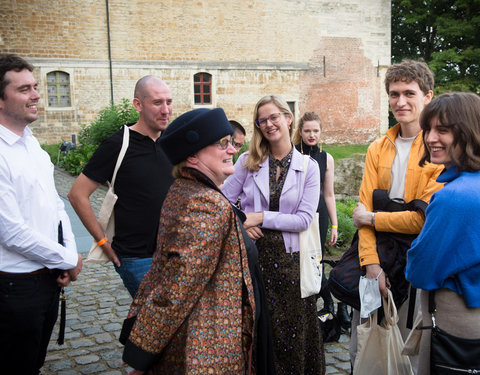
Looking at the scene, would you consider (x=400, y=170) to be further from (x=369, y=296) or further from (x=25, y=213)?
(x=25, y=213)

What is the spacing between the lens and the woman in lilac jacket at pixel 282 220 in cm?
341

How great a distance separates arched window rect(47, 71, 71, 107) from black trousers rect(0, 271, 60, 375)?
23.2 m

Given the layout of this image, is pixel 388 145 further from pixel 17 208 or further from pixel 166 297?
pixel 17 208

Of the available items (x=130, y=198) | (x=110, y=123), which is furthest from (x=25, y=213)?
(x=110, y=123)

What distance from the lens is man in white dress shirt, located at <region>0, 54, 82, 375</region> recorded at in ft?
9.29

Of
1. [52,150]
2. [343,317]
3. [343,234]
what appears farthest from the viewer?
[52,150]

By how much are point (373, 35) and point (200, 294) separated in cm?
3160

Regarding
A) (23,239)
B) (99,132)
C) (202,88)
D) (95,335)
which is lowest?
(95,335)

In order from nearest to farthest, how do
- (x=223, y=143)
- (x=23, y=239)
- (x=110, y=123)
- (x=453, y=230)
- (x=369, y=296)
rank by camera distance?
(x=453, y=230) < (x=223, y=143) < (x=23, y=239) < (x=369, y=296) < (x=110, y=123)

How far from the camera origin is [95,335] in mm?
4891

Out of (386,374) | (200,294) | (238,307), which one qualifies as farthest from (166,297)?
(386,374)

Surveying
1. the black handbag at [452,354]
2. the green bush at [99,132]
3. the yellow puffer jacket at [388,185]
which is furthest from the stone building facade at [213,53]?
the black handbag at [452,354]

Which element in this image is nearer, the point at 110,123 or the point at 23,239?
the point at 23,239

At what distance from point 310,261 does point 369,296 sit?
530 mm
